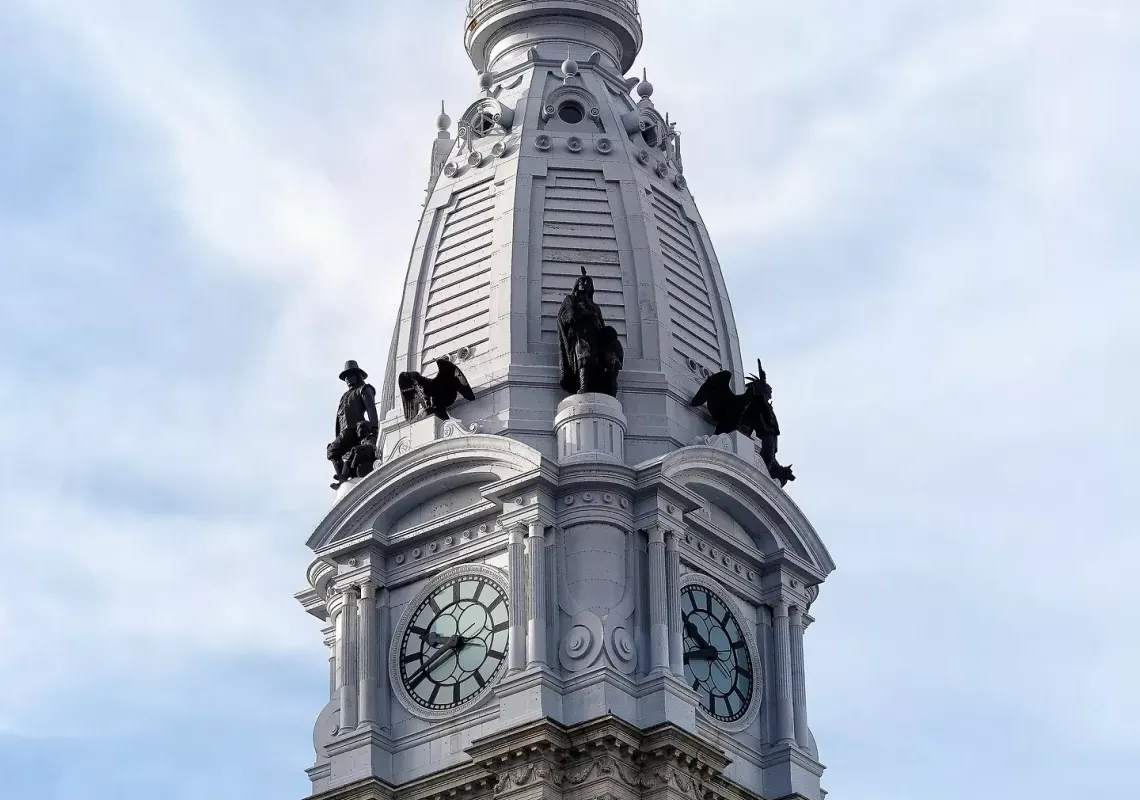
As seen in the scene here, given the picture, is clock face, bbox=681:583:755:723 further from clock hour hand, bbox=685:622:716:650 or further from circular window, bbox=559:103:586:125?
circular window, bbox=559:103:586:125

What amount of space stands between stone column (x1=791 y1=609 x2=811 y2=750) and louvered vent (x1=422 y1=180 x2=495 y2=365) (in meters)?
10.8

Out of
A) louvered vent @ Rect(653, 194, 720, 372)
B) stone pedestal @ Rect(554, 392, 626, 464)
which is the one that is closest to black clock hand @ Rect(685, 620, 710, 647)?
stone pedestal @ Rect(554, 392, 626, 464)

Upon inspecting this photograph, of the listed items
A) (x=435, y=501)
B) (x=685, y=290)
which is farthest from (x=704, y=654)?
(x=685, y=290)

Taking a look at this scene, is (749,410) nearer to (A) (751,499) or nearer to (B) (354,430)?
(A) (751,499)

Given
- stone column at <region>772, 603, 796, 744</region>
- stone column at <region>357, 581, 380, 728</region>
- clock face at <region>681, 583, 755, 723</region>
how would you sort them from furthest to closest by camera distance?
stone column at <region>772, 603, 796, 744</region> → clock face at <region>681, 583, 755, 723</region> → stone column at <region>357, 581, 380, 728</region>

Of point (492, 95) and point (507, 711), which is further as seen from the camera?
point (492, 95)

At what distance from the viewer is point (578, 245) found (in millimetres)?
92062

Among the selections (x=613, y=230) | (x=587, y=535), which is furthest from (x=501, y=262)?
(x=587, y=535)

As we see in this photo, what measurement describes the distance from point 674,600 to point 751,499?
16.0ft

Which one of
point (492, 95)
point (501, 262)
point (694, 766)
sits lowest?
point (694, 766)

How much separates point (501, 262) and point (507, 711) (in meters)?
13.2

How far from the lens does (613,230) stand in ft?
304

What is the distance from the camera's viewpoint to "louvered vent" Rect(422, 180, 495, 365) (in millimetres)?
91500

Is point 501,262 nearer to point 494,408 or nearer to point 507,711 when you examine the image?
point 494,408
